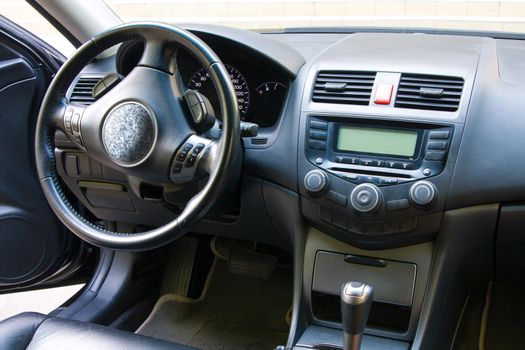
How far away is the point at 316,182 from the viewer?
1307mm

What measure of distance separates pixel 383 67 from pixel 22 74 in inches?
39.3

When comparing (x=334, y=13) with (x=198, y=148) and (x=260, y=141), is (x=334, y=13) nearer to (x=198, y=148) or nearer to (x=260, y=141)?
(x=260, y=141)

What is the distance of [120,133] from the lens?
123cm

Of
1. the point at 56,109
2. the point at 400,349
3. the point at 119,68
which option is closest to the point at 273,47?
the point at 119,68

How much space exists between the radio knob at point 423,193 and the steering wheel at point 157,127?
1.23 feet

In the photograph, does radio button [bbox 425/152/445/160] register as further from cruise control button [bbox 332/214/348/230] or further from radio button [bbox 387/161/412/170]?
cruise control button [bbox 332/214/348/230]

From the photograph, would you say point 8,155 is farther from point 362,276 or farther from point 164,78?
point 362,276

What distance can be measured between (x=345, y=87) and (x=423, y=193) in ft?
0.96

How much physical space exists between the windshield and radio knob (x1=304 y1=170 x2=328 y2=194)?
0.57 m

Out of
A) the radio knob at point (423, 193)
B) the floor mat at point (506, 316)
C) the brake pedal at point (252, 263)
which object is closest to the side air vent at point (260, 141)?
the radio knob at point (423, 193)

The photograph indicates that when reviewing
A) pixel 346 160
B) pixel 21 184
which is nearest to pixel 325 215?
pixel 346 160

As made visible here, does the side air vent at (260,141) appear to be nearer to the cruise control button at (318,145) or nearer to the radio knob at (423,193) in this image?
the cruise control button at (318,145)

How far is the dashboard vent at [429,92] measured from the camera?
1266 mm

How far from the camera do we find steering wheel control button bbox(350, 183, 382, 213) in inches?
49.1
